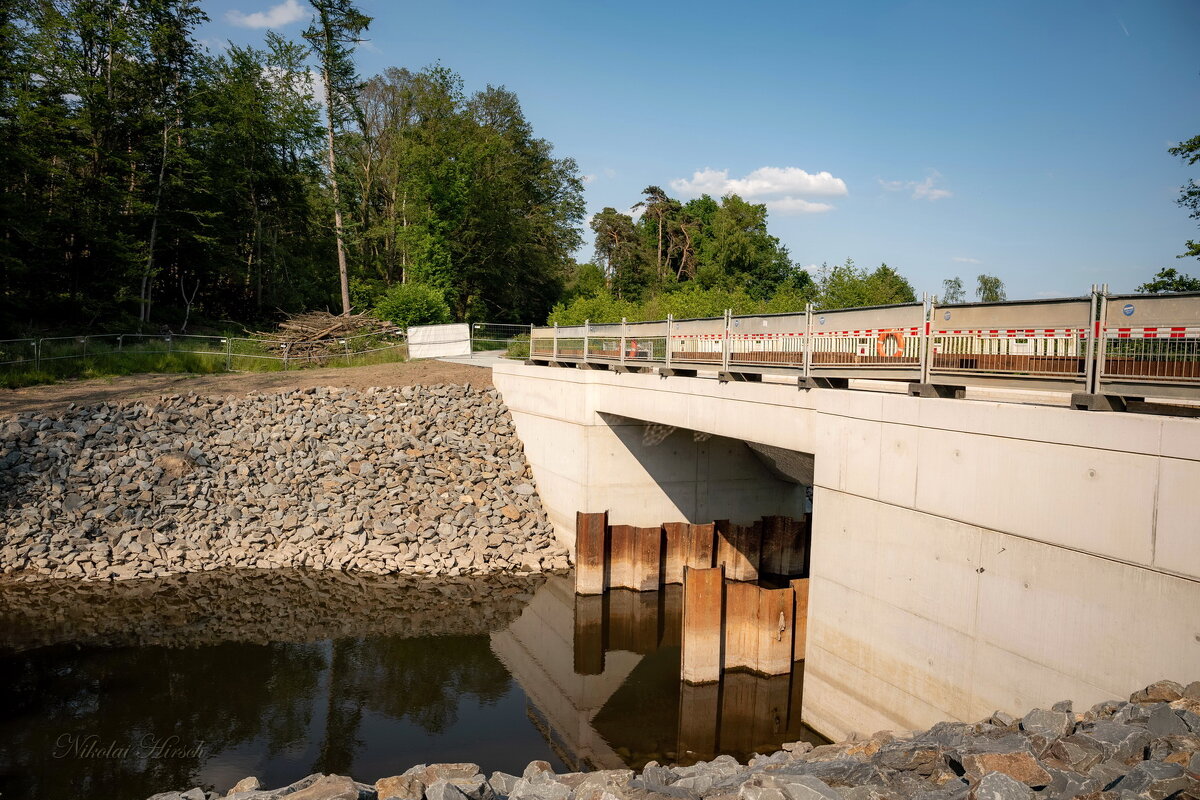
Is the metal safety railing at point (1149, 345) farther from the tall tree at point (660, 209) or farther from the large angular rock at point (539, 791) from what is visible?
the tall tree at point (660, 209)

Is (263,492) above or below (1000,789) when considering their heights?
below

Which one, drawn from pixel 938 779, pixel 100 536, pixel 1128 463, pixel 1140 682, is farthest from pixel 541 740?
pixel 100 536

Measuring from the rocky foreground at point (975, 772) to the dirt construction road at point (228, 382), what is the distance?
1724 cm

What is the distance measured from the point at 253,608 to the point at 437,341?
1514cm

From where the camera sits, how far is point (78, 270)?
29844mm

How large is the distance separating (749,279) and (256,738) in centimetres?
4681

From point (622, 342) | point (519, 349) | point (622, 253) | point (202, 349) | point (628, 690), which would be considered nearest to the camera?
point (628, 690)

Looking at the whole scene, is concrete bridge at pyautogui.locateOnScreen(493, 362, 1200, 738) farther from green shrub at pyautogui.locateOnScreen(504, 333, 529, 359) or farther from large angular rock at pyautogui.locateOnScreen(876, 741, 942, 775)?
green shrub at pyautogui.locateOnScreen(504, 333, 529, 359)

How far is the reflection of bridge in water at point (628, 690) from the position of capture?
10.4 meters

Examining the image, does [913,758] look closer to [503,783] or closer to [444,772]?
[503,783]

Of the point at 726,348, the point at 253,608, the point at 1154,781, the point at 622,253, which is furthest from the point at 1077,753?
the point at 622,253

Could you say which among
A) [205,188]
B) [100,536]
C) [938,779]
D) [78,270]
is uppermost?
[205,188]

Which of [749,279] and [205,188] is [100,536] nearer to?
[205,188]

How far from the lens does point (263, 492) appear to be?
59.5ft
